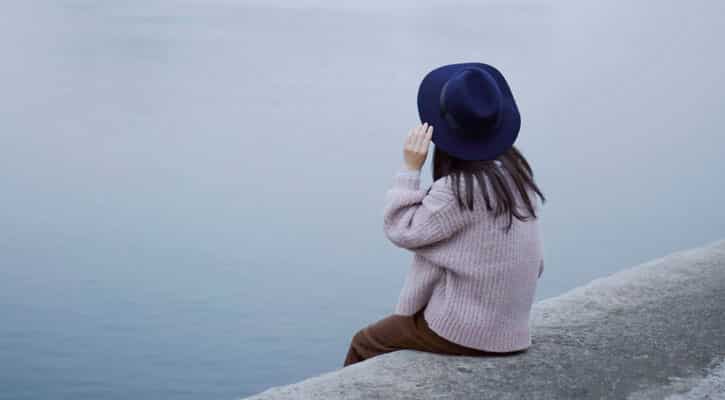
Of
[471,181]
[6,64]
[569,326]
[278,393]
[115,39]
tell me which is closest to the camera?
[278,393]

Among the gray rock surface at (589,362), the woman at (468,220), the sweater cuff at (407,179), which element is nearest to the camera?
the gray rock surface at (589,362)

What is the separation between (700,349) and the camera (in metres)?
2.64

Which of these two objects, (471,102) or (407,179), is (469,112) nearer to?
(471,102)

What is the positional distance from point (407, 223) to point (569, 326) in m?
0.70

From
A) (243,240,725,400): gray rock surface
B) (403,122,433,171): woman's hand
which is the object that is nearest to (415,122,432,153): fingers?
(403,122,433,171): woman's hand

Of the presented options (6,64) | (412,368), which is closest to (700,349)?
(412,368)

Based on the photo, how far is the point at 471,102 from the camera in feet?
7.79

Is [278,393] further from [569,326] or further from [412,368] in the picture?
[569,326]

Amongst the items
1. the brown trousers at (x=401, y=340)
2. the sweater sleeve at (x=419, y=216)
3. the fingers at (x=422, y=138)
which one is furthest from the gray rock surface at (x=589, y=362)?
the fingers at (x=422, y=138)

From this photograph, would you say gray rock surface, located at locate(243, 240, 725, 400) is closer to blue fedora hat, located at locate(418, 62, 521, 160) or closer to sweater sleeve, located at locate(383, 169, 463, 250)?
sweater sleeve, located at locate(383, 169, 463, 250)

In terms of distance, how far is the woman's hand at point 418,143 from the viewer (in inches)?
97.8

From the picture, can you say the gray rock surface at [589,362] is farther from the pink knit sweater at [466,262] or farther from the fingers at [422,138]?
the fingers at [422,138]

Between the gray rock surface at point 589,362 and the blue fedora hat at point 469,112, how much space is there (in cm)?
55

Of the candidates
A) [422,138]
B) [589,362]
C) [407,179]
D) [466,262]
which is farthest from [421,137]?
[589,362]
